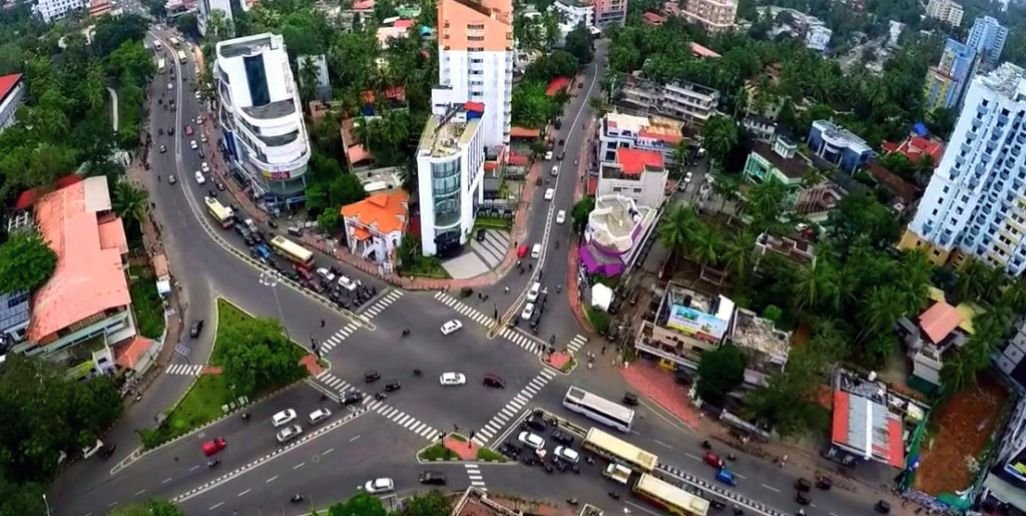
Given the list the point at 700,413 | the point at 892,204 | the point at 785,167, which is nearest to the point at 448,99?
the point at 785,167

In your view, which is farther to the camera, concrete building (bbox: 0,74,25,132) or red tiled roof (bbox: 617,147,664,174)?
concrete building (bbox: 0,74,25,132)

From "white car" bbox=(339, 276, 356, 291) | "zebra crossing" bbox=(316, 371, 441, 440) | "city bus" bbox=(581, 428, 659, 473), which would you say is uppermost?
"white car" bbox=(339, 276, 356, 291)

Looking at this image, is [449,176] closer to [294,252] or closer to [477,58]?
[294,252]

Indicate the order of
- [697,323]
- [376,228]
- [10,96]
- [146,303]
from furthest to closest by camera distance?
[10,96], [376,228], [146,303], [697,323]

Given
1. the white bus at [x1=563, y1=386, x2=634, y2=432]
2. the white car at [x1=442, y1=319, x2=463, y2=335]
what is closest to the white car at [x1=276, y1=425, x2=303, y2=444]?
the white car at [x1=442, y1=319, x2=463, y2=335]

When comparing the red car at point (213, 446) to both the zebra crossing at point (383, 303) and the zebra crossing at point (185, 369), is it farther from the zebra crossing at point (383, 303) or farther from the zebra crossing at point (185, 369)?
the zebra crossing at point (383, 303)

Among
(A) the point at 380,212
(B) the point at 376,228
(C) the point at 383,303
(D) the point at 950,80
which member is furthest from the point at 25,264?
(D) the point at 950,80

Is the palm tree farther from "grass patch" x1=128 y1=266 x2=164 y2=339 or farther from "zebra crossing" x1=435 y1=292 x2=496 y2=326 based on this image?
"zebra crossing" x1=435 y1=292 x2=496 y2=326
